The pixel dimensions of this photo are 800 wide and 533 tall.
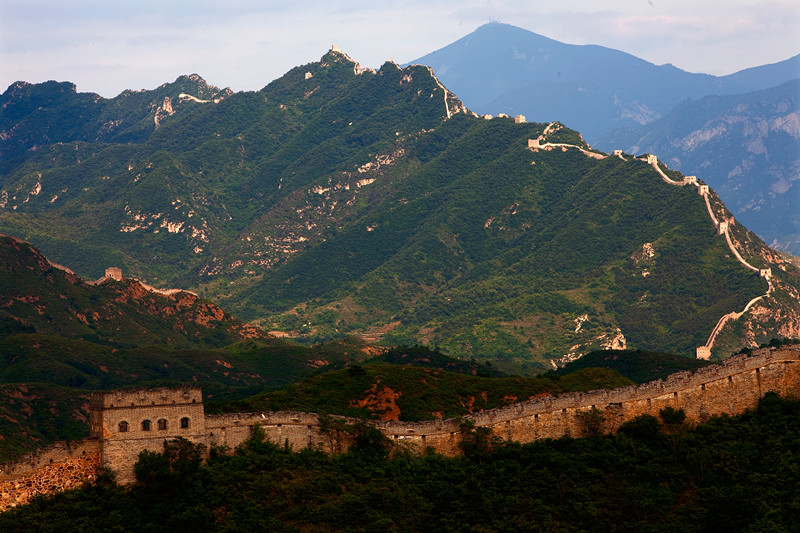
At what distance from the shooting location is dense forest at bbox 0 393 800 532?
67375 millimetres

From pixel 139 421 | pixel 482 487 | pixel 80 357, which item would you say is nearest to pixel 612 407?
pixel 482 487

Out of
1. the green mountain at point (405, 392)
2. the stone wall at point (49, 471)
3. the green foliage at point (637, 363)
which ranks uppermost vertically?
the green foliage at point (637, 363)

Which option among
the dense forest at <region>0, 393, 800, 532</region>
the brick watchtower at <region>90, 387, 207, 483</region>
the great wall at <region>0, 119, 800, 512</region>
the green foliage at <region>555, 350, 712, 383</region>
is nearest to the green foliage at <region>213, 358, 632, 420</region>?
the great wall at <region>0, 119, 800, 512</region>

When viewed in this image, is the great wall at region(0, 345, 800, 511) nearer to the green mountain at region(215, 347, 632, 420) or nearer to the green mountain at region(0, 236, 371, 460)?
the green mountain at region(215, 347, 632, 420)

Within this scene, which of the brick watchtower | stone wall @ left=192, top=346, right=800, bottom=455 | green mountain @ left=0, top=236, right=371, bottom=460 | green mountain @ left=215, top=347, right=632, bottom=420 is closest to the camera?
the brick watchtower

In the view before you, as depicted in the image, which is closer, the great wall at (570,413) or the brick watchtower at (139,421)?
the brick watchtower at (139,421)

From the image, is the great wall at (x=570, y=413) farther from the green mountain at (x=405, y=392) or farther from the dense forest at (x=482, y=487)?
the green mountain at (x=405, y=392)

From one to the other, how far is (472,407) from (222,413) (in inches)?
822

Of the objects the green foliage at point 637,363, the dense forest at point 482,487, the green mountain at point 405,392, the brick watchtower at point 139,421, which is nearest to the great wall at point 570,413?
the dense forest at point 482,487

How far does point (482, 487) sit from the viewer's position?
72.4m

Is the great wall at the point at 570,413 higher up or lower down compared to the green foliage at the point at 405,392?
lower down

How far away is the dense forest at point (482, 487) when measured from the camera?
67.4m

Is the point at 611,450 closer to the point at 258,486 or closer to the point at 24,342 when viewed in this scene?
the point at 258,486

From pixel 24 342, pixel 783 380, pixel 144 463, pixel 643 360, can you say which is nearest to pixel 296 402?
pixel 144 463
